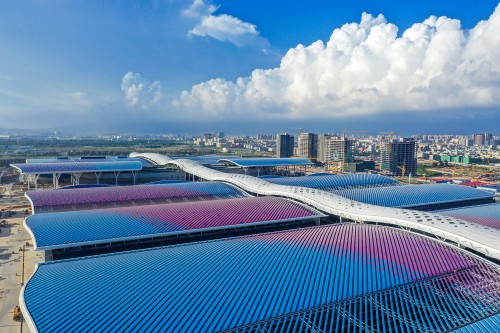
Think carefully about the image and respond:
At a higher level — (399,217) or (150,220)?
(399,217)

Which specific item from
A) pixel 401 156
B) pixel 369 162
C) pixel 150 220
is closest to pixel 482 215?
pixel 150 220

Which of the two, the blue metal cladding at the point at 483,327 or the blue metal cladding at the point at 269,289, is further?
the blue metal cladding at the point at 483,327

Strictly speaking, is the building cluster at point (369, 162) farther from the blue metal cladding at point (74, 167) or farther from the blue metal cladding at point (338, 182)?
the blue metal cladding at point (74, 167)

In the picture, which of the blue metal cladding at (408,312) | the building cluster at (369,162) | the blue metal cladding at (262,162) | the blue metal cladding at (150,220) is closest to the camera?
the blue metal cladding at (408,312)

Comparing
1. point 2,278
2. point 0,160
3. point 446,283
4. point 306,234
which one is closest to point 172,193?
point 2,278

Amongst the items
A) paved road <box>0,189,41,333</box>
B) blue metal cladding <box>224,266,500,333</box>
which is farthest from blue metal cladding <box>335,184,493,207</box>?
paved road <box>0,189,41,333</box>

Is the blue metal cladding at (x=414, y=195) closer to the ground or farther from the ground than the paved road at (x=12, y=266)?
farther from the ground

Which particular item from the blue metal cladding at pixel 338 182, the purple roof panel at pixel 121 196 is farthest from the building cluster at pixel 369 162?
the purple roof panel at pixel 121 196

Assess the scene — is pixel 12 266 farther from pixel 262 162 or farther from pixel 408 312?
pixel 262 162
